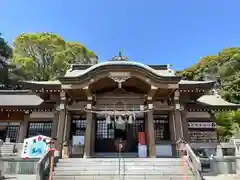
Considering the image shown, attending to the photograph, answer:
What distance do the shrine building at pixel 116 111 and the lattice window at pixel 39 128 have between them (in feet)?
0.15

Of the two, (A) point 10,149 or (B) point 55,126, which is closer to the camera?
(A) point 10,149

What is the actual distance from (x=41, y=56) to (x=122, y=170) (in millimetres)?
29856

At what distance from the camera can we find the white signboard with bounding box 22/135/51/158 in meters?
9.99

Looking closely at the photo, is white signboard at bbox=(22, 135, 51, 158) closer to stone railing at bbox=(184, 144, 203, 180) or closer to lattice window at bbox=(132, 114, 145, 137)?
lattice window at bbox=(132, 114, 145, 137)

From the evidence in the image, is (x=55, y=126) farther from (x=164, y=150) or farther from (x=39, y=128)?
(x=164, y=150)

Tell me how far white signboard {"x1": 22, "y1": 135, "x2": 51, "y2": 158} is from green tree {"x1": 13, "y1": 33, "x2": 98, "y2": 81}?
867 inches

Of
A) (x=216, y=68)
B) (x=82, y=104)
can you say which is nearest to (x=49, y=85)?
(x=82, y=104)

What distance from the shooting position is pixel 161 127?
12.9m

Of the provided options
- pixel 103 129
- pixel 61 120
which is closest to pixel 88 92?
pixel 61 120

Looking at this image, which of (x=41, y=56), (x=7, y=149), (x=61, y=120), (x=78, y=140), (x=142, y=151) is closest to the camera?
(x=142, y=151)

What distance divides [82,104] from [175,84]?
18.6 feet

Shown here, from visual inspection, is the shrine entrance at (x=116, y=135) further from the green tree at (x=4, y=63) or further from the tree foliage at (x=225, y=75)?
the green tree at (x=4, y=63)

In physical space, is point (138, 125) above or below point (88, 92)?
below

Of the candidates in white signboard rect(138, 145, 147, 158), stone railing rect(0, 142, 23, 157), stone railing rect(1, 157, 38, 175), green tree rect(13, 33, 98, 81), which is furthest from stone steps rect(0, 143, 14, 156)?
green tree rect(13, 33, 98, 81)
